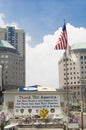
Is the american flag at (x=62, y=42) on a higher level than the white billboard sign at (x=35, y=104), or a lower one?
higher

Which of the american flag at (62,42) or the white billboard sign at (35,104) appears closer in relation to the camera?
the american flag at (62,42)

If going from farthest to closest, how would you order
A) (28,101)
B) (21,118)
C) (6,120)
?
(21,118)
(28,101)
(6,120)

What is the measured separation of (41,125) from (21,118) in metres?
5.48

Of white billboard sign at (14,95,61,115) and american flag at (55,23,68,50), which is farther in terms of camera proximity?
white billboard sign at (14,95,61,115)

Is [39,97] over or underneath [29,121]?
over

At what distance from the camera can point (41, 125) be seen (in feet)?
202

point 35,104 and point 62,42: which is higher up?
point 62,42

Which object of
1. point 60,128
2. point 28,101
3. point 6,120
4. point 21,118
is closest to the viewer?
point 6,120

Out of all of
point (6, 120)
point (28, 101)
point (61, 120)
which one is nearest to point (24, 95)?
point (28, 101)

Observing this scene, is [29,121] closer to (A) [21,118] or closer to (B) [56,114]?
(A) [21,118]

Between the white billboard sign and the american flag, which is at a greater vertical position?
the american flag

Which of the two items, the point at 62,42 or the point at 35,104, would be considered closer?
the point at 62,42

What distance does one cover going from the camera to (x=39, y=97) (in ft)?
187

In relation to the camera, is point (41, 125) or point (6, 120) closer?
point (6, 120)
